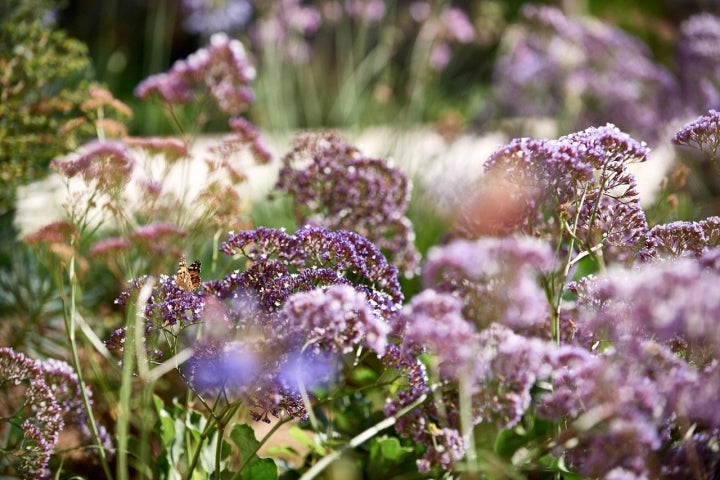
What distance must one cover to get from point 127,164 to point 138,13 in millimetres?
7666

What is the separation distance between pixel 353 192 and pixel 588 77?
295 cm

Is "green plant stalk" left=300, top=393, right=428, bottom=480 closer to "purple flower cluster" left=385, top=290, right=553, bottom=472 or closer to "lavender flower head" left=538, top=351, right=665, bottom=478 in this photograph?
"purple flower cluster" left=385, top=290, right=553, bottom=472

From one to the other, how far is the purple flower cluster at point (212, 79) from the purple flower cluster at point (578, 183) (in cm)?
94

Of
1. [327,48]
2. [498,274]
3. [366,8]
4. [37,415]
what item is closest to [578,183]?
[498,274]

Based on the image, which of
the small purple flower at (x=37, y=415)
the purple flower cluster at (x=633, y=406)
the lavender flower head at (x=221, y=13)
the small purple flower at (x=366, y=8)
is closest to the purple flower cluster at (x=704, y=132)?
the purple flower cluster at (x=633, y=406)

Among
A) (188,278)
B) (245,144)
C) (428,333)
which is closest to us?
(428,333)

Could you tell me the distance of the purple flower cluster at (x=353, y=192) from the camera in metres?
2.13

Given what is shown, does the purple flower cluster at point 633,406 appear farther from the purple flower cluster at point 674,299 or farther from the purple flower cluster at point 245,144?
the purple flower cluster at point 245,144

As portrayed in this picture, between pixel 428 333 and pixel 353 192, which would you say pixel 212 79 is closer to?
pixel 353 192

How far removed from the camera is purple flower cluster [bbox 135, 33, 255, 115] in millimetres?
2340

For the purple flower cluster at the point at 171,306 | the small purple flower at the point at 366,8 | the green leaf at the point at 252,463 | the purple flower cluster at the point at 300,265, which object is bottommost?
the green leaf at the point at 252,463

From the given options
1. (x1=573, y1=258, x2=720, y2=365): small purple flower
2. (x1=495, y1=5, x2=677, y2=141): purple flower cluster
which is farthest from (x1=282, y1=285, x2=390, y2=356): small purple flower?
(x1=495, y1=5, x2=677, y2=141): purple flower cluster

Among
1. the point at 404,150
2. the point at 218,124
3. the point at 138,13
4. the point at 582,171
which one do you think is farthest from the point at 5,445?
the point at 138,13

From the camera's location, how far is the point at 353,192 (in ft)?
6.94
